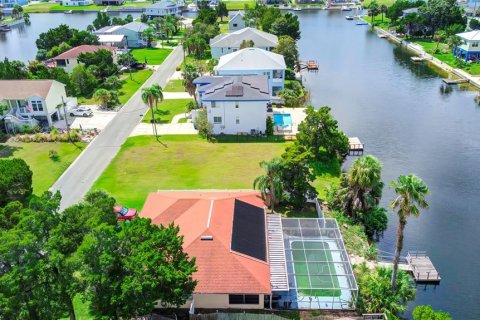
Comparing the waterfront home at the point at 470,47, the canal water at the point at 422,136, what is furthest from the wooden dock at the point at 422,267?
the waterfront home at the point at 470,47

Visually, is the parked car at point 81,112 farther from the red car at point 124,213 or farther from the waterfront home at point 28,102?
the red car at point 124,213

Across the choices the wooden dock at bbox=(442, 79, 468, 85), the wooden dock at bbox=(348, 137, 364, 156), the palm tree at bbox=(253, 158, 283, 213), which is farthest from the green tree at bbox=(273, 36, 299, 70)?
the palm tree at bbox=(253, 158, 283, 213)

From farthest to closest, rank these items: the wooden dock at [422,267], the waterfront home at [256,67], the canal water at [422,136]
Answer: the waterfront home at [256,67]
the canal water at [422,136]
the wooden dock at [422,267]

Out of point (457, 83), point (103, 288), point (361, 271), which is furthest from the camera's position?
point (457, 83)

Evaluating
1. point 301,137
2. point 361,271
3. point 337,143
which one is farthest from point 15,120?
point 361,271

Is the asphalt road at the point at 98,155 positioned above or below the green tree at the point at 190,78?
below

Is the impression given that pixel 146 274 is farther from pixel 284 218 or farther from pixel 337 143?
pixel 337 143
